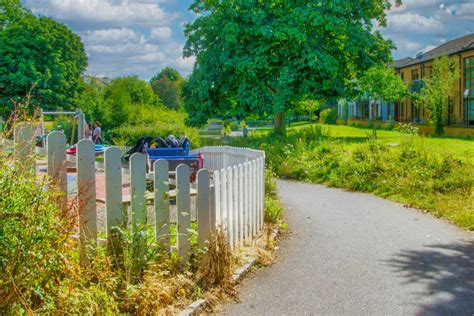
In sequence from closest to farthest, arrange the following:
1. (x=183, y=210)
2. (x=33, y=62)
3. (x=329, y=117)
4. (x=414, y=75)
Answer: (x=183, y=210), (x=33, y=62), (x=414, y=75), (x=329, y=117)

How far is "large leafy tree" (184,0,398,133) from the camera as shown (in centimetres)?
2986

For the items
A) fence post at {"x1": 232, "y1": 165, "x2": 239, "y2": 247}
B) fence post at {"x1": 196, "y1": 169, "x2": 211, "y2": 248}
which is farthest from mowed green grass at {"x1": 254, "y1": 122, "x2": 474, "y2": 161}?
fence post at {"x1": 196, "y1": 169, "x2": 211, "y2": 248}

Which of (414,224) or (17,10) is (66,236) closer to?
(414,224)

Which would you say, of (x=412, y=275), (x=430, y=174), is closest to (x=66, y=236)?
(x=412, y=275)

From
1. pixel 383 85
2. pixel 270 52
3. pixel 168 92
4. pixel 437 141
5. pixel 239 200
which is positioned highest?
pixel 168 92

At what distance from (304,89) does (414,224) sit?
824 inches

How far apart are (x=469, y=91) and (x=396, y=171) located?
3341cm

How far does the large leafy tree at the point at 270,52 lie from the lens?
29.9 m

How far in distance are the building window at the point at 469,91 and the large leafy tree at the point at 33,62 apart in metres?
35.9

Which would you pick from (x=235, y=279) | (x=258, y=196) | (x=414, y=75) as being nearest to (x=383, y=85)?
(x=414, y=75)

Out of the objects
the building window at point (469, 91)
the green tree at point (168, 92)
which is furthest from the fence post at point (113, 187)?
the green tree at point (168, 92)

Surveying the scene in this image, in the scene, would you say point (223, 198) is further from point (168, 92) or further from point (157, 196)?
point (168, 92)

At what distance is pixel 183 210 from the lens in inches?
227

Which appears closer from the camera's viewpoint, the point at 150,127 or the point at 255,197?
the point at 255,197
